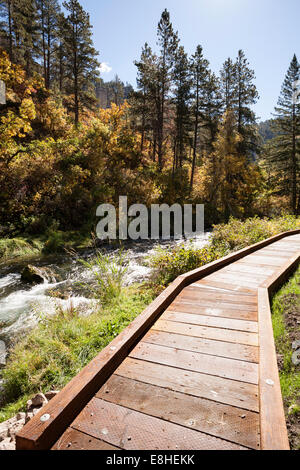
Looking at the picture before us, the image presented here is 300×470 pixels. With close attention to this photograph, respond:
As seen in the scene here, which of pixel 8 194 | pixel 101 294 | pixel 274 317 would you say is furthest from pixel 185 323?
pixel 8 194

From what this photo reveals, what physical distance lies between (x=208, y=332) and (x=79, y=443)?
63.9 inches

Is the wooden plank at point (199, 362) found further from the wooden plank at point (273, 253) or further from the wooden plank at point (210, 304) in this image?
the wooden plank at point (273, 253)

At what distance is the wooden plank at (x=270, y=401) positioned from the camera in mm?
1364

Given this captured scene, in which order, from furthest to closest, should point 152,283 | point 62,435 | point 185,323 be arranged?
point 152,283 → point 185,323 → point 62,435

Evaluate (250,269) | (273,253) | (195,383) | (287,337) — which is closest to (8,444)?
(195,383)

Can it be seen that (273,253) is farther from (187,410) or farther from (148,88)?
(148,88)

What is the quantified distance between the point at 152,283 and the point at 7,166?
11707 mm

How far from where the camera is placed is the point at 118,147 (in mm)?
19125

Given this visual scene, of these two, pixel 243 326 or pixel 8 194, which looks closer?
pixel 243 326

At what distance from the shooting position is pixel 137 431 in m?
1.49

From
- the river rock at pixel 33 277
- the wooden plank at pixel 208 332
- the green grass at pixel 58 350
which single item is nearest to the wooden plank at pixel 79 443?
the wooden plank at pixel 208 332

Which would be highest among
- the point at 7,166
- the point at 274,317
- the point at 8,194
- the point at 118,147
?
the point at 118,147

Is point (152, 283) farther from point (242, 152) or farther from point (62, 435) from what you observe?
point (242, 152)
